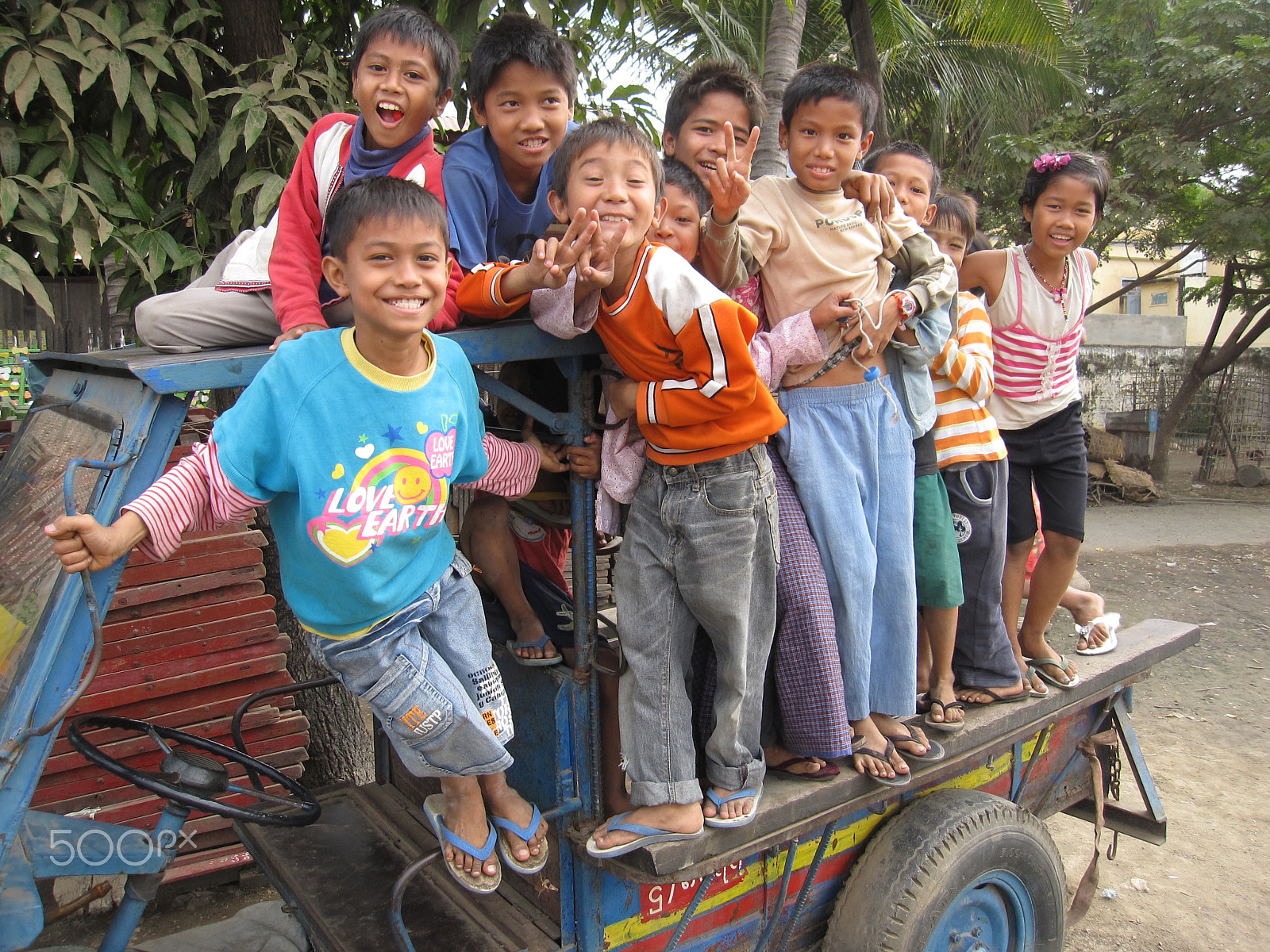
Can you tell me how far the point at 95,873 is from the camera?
1.87 m

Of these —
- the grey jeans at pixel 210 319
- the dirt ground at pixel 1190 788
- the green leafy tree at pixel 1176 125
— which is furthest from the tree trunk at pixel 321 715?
the green leafy tree at pixel 1176 125

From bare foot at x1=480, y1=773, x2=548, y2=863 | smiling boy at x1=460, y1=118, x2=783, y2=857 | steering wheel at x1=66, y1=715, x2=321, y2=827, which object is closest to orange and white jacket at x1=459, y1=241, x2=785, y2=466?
smiling boy at x1=460, y1=118, x2=783, y2=857

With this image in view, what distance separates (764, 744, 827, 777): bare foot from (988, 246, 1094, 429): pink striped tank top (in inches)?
56.5

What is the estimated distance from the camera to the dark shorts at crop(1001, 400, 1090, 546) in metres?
3.12

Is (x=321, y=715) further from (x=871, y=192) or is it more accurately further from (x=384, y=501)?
(x=871, y=192)

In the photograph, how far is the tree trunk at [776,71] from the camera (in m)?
6.13

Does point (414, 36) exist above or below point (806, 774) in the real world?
above

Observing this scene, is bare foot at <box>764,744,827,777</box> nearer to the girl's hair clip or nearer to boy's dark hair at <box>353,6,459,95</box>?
boy's dark hair at <box>353,6,459,95</box>

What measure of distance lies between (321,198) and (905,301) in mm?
1509

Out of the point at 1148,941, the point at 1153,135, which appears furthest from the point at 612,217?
the point at 1153,135

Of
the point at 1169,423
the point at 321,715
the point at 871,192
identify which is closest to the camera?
the point at 871,192

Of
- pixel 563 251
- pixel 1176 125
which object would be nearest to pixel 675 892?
pixel 563 251

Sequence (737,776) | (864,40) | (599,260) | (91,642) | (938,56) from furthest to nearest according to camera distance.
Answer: (938,56)
(864,40)
(737,776)
(599,260)
(91,642)

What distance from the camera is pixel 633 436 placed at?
2199 mm
